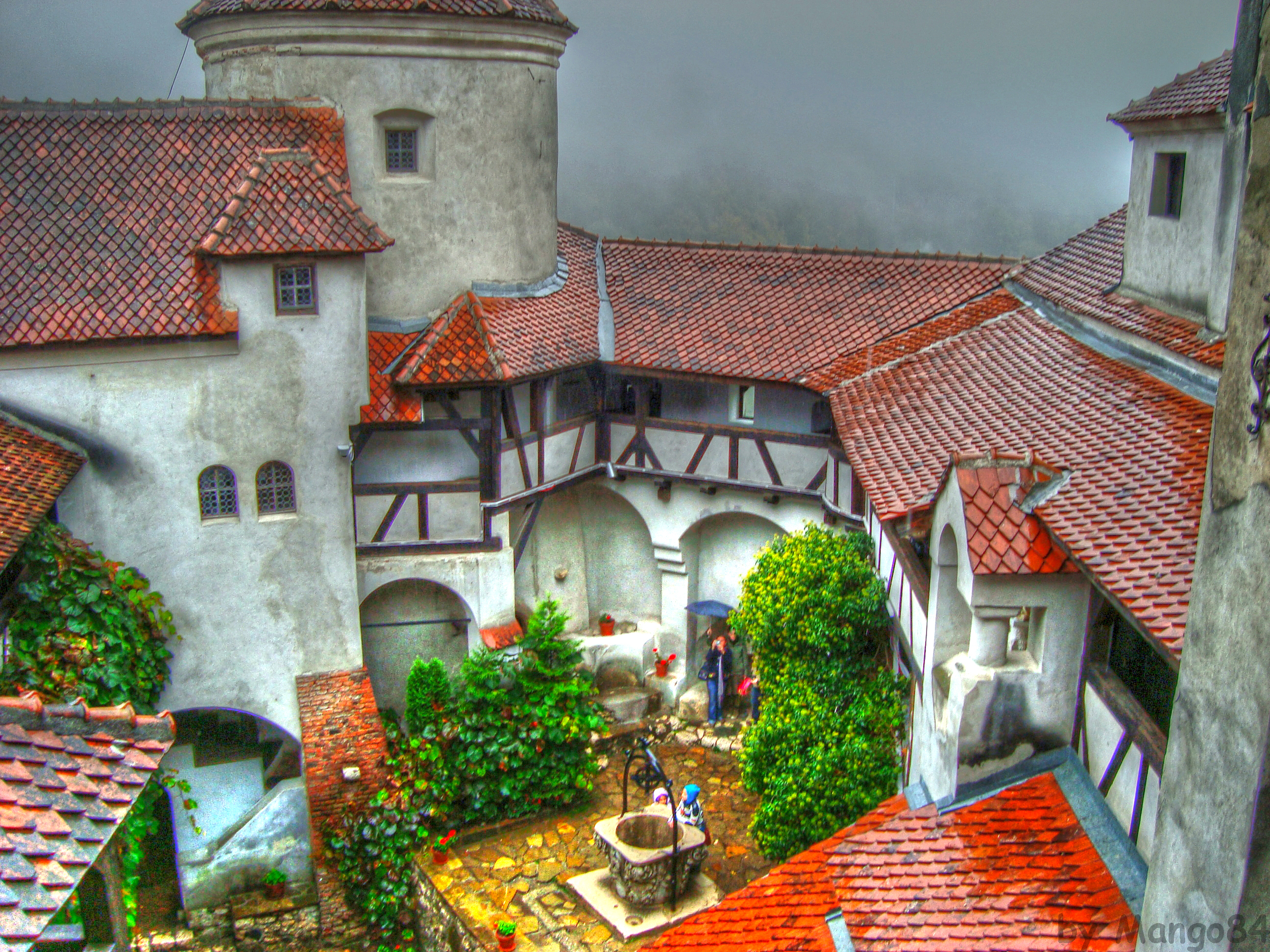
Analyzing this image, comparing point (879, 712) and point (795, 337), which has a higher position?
point (795, 337)

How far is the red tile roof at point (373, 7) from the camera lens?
17859mm

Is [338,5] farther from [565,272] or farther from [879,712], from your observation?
[879,712]

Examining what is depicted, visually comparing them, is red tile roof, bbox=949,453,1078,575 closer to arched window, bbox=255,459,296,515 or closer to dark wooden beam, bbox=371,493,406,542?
dark wooden beam, bbox=371,493,406,542

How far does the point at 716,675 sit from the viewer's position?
20.9 metres

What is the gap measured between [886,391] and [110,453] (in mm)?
10222

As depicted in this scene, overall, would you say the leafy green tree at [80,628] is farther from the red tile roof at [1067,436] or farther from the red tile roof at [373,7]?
the red tile roof at [1067,436]

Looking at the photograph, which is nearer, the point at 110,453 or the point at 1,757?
the point at 1,757

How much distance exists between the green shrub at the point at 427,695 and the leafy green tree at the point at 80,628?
343 centimetres

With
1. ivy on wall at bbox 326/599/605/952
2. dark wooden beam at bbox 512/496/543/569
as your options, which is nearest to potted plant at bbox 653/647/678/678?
ivy on wall at bbox 326/599/605/952

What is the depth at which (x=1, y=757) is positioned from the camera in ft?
29.1

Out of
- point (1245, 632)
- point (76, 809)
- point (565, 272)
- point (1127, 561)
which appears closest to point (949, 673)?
point (1127, 561)

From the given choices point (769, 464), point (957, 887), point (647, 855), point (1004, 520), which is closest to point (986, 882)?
point (957, 887)

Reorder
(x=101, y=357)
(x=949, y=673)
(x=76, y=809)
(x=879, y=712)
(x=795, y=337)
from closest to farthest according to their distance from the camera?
(x=76, y=809)
(x=949, y=673)
(x=879, y=712)
(x=101, y=357)
(x=795, y=337)

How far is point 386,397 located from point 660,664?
6.88 m
